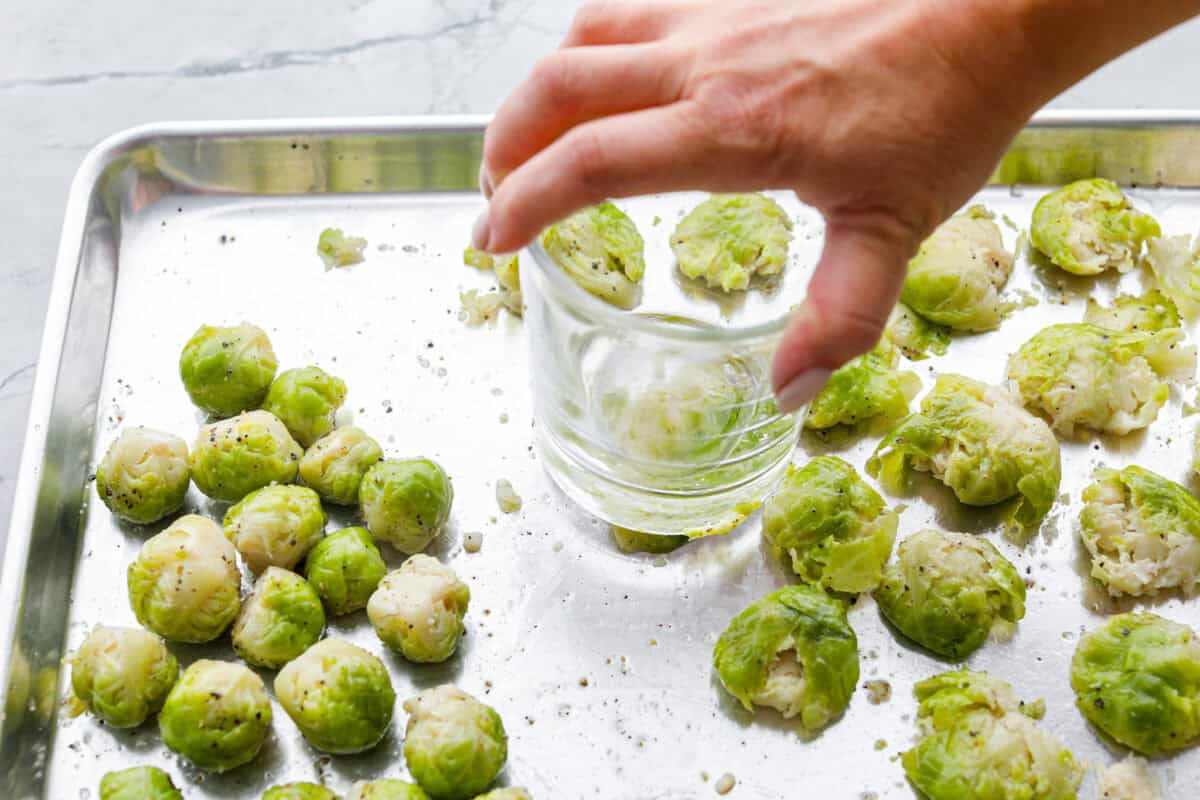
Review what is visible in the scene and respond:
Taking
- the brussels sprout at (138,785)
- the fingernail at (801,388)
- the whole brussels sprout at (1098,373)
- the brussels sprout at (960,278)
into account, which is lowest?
the brussels sprout at (138,785)

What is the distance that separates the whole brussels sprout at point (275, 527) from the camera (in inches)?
78.2

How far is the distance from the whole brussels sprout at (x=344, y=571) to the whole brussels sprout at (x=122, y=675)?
25cm

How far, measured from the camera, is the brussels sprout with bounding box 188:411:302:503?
6.72ft

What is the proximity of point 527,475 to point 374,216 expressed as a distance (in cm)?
67

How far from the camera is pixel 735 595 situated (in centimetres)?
205

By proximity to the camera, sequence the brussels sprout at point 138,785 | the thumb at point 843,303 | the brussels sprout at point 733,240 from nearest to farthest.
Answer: the thumb at point 843,303
the brussels sprout at point 138,785
the brussels sprout at point 733,240

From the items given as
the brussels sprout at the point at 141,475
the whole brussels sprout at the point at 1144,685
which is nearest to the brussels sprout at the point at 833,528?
the whole brussels sprout at the point at 1144,685

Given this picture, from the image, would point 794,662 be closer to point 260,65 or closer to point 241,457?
point 241,457

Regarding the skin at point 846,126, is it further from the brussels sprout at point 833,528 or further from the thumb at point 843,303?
the brussels sprout at point 833,528

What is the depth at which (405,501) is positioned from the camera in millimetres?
2002

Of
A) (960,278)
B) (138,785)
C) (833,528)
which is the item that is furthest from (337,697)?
(960,278)

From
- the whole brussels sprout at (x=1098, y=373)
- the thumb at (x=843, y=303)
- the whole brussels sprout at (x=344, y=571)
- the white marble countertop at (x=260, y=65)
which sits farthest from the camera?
the white marble countertop at (x=260, y=65)

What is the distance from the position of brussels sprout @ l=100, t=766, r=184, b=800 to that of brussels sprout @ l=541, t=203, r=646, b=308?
101cm

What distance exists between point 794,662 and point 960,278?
0.79 metres
